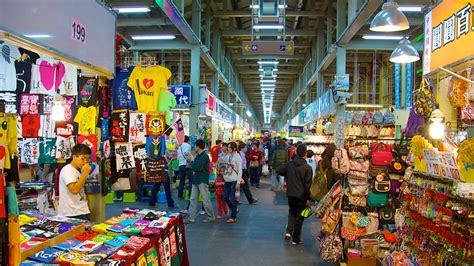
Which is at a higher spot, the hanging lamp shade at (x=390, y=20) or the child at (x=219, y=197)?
the hanging lamp shade at (x=390, y=20)

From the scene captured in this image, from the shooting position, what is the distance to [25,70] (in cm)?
394

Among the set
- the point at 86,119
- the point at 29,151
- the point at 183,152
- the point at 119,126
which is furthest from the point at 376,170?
the point at 183,152

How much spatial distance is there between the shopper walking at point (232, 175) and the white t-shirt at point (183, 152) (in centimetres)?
230

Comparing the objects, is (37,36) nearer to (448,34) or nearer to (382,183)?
(448,34)

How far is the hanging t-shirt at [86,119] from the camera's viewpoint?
4742 millimetres

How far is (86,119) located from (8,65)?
4.43 ft

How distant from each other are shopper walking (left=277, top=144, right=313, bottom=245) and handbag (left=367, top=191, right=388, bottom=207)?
4.98 ft

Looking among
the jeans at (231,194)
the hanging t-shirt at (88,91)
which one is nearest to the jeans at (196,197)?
the jeans at (231,194)

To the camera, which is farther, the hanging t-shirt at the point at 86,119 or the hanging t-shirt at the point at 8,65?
the hanging t-shirt at the point at 86,119

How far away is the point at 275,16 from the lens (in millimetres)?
11289

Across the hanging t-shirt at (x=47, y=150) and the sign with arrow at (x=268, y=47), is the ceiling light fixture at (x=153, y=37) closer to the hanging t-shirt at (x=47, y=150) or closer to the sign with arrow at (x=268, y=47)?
the sign with arrow at (x=268, y=47)

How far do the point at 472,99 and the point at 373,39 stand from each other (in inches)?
369

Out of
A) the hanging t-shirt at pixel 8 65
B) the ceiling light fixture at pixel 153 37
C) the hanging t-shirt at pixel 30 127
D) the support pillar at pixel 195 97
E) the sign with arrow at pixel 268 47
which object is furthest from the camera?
the support pillar at pixel 195 97

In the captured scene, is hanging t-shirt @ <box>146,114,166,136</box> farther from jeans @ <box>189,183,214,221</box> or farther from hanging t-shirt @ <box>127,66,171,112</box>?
jeans @ <box>189,183,214,221</box>
